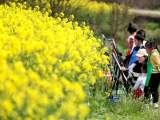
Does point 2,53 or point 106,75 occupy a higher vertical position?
point 2,53

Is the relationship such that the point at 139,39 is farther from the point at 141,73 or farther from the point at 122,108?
the point at 122,108

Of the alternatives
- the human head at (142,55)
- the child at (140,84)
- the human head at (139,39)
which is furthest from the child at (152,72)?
the human head at (139,39)

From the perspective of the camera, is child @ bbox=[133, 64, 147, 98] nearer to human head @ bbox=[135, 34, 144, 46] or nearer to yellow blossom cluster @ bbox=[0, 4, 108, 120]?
human head @ bbox=[135, 34, 144, 46]

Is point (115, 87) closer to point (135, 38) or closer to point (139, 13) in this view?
point (135, 38)

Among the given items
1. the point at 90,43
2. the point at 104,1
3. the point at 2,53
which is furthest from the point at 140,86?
the point at 104,1

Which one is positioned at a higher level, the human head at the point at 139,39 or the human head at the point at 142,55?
the human head at the point at 139,39

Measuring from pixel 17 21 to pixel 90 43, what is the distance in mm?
1351

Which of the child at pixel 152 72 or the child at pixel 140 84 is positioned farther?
the child at pixel 140 84

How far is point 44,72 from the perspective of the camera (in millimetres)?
7672

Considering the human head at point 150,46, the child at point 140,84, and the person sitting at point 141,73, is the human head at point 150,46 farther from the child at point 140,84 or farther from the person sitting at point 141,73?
the child at point 140,84

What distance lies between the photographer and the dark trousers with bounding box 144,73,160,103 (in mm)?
12430

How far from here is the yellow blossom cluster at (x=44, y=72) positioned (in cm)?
663

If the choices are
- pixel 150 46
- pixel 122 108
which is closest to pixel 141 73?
pixel 150 46

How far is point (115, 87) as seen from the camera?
12078mm
